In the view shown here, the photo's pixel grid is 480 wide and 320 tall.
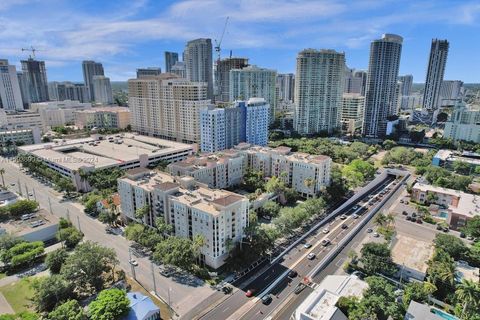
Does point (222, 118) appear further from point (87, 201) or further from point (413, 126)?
point (413, 126)

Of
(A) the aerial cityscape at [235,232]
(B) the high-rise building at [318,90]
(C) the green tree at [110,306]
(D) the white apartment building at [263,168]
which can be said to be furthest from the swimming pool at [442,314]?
(B) the high-rise building at [318,90]

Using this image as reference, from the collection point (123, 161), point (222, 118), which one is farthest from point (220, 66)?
point (123, 161)

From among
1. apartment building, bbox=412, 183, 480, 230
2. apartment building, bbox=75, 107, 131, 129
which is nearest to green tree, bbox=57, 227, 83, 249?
apartment building, bbox=412, 183, 480, 230

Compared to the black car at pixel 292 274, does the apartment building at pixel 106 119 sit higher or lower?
higher

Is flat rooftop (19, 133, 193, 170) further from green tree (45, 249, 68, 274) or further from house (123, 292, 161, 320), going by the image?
house (123, 292, 161, 320)

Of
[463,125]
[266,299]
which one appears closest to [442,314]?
[266,299]

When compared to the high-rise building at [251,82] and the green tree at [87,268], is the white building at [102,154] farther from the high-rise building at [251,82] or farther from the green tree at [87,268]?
the high-rise building at [251,82]

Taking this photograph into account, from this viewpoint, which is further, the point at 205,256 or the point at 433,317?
the point at 205,256
